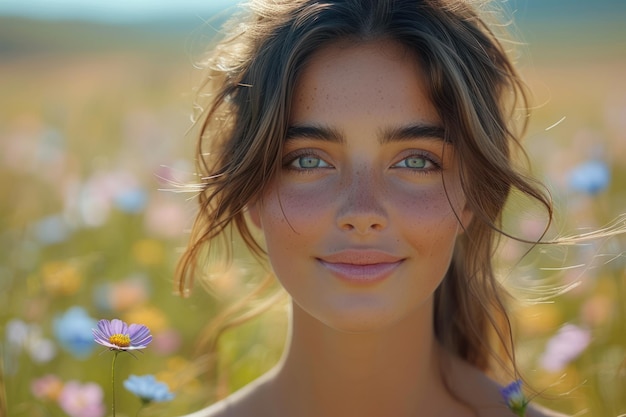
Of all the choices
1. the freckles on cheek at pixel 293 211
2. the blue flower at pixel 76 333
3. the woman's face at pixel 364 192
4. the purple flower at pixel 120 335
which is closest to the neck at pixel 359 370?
the woman's face at pixel 364 192

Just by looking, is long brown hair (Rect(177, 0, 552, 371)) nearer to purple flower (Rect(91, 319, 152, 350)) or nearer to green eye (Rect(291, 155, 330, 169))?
green eye (Rect(291, 155, 330, 169))

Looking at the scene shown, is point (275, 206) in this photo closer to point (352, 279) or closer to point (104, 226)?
point (352, 279)

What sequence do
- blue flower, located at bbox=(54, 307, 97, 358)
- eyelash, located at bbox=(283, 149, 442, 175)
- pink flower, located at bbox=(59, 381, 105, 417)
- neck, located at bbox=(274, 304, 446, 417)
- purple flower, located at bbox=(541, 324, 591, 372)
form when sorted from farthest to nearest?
blue flower, located at bbox=(54, 307, 97, 358), purple flower, located at bbox=(541, 324, 591, 372), pink flower, located at bbox=(59, 381, 105, 417), neck, located at bbox=(274, 304, 446, 417), eyelash, located at bbox=(283, 149, 442, 175)

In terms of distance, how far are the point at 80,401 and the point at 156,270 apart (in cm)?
152

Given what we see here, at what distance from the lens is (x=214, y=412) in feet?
8.20

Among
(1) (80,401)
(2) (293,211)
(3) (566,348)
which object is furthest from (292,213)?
(3) (566,348)

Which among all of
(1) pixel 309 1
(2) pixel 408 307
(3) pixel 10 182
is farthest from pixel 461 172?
(3) pixel 10 182

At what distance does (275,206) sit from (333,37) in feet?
1.22

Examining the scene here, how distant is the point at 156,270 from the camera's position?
410cm

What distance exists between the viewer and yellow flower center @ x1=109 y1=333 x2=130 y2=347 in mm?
1806

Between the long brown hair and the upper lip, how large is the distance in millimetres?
242

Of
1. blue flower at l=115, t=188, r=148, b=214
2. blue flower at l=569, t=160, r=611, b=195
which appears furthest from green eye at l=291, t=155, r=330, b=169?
blue flower at l=115, t=188, r=148, b=214

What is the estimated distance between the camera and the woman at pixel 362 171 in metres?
2.03

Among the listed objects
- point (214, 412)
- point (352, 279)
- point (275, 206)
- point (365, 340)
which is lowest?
point (214, 412)
